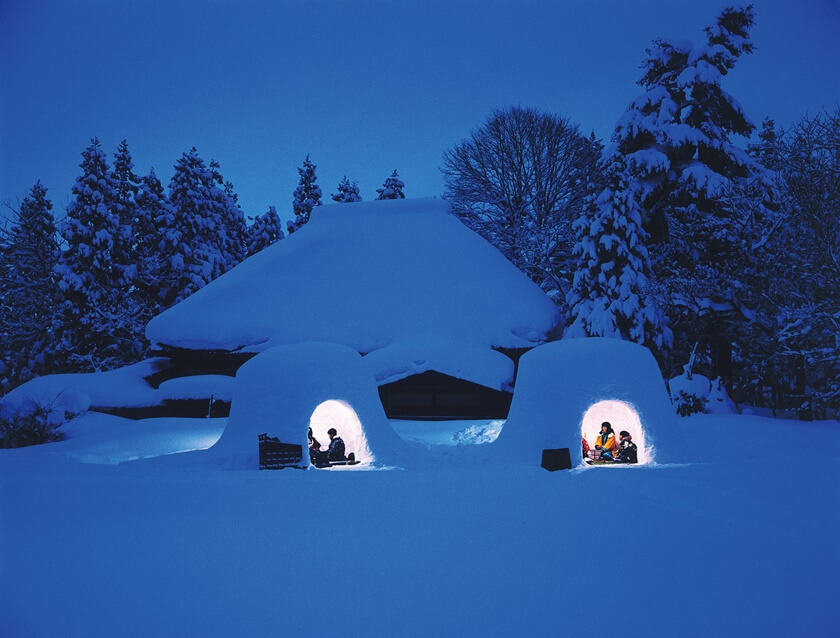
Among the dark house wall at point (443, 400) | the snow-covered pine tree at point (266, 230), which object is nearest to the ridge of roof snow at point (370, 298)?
the dark house wall at point (443, 400)

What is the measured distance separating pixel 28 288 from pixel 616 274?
90.7 feet

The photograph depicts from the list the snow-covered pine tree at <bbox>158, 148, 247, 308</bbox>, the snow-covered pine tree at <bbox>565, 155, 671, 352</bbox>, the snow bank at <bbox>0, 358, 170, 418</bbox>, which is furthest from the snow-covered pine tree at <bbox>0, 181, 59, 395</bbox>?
the snow-covered pine tree at <bbox>565, 155, 671, 352</bbox>

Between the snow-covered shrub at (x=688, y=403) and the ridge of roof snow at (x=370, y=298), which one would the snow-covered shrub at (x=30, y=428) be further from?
the snow-covered shrub at (x=688, y=403)

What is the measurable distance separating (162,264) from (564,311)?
20.5 metres

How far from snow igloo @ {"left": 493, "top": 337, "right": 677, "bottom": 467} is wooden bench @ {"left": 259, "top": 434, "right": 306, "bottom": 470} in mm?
3846

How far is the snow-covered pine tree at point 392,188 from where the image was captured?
116ft

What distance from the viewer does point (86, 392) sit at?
60.1 feet

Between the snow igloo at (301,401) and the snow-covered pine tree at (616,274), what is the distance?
10136 millimetres

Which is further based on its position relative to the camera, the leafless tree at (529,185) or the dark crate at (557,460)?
the leafless tree at (529,185)

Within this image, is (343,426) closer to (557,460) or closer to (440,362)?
(557,460)

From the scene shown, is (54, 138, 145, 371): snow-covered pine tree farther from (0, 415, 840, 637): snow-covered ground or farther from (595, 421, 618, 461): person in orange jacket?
(595, 421, 618, 461): person in orange jacket

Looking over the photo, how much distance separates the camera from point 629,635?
380 cm

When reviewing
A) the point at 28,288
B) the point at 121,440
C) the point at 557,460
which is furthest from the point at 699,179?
the point at 28,288

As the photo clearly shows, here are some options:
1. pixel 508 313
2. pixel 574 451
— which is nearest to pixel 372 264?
pixel 508 313
